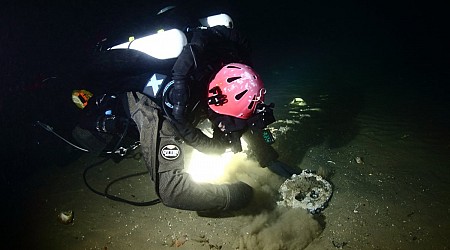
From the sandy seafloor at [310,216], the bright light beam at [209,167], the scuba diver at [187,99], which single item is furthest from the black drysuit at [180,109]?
the bright light beam at [209,167]

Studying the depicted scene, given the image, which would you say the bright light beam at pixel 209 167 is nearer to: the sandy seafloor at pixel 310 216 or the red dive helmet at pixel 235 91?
the sandy seafloor at pixel 310 216

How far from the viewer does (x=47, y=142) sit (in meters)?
5.49

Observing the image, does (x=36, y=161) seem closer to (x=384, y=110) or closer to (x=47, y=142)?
(x=47, y=142)

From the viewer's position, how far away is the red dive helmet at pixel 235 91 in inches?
108

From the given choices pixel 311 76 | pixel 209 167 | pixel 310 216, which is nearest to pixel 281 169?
A: pixel 310 216

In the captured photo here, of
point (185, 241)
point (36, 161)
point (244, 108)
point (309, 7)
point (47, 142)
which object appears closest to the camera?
point (244, 108)

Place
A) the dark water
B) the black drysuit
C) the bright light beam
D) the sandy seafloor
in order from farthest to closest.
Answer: the dark water
the bright light beam
the sandy seafloor
the black drysuit

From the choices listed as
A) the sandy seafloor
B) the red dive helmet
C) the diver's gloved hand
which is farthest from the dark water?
the red dive helmet

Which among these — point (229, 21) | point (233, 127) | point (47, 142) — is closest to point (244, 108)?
point (233, 127)

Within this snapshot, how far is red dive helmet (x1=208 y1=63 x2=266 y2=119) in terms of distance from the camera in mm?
2754

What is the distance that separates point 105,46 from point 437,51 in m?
10.2

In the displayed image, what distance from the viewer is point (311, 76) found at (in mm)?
8039

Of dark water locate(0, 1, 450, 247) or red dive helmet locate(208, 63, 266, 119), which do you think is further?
dark water locate(0, 1, 450, 247)

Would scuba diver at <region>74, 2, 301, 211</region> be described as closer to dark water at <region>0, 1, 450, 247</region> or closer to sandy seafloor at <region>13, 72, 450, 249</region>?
sandy seafloor at <region>13, 72, 450, 249</region>
